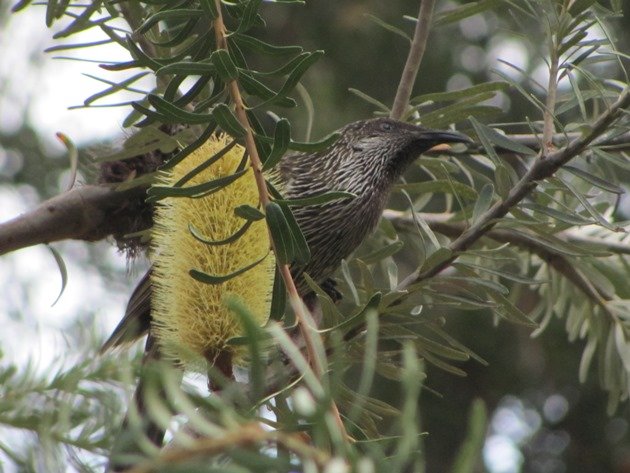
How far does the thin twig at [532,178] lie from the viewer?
165 centimetres

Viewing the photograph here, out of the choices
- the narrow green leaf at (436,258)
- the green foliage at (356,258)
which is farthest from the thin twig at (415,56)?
the narrow green leaf at (436,258)

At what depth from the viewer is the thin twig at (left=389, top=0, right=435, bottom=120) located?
2.19m

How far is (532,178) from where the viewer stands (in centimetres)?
170

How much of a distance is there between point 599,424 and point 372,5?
3424 mm

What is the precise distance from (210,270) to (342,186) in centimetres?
154

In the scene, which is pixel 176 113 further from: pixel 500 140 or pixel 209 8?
pixel 500 140

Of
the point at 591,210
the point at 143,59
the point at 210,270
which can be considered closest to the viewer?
the point at 210,270

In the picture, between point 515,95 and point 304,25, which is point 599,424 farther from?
point 304,25

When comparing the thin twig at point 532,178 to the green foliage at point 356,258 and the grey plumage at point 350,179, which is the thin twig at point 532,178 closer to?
the green foliage at point 356,258

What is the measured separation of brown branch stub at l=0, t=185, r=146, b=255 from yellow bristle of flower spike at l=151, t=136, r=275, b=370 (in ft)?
2.25

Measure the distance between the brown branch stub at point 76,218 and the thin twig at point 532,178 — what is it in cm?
84

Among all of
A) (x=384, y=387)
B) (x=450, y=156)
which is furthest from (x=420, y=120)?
(x=384, y=387)

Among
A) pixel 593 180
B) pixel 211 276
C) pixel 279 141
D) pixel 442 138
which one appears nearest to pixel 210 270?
pixel 211 276

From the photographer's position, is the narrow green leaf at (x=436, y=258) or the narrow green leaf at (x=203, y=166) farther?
the narrow green leaf at (x=436, y=258)
